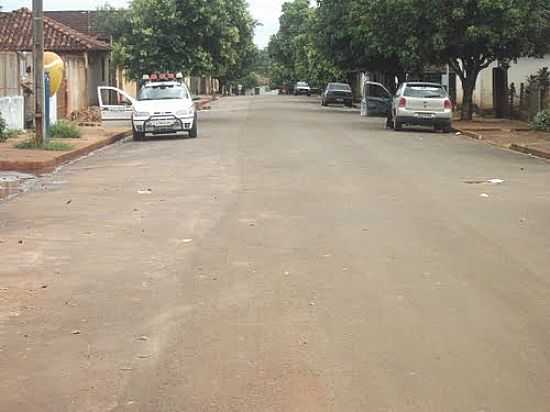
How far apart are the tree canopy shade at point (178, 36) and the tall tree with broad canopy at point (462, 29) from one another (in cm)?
577

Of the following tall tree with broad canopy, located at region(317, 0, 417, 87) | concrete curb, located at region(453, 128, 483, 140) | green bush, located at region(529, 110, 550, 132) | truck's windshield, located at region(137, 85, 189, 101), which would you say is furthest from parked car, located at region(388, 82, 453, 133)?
tall tree with broad canopy, located at region(317, 0, 417, 87)

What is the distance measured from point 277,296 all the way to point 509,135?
2192 cm

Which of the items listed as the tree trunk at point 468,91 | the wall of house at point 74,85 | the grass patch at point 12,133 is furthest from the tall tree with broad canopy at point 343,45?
the grass patch at point 12,133

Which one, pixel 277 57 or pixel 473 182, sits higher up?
pixel 277 57

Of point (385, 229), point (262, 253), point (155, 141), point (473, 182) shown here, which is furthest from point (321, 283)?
point (155, 141)

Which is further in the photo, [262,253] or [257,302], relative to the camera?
[262,253]

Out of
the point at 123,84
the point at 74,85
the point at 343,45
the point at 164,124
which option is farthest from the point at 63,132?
the point at 123,84

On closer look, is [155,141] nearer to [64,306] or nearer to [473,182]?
[473,182]

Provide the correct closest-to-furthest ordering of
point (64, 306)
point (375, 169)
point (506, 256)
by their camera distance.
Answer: point (64, 306)
point (506, 256)
point (375, 169)

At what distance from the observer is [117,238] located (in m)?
10.3

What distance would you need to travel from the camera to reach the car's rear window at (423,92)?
Result: 2942 cm

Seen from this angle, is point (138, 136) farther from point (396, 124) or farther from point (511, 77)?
point (511, 77)

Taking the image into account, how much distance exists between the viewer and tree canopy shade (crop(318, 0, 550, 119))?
31156 millimetres

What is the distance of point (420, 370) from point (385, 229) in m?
5.04
